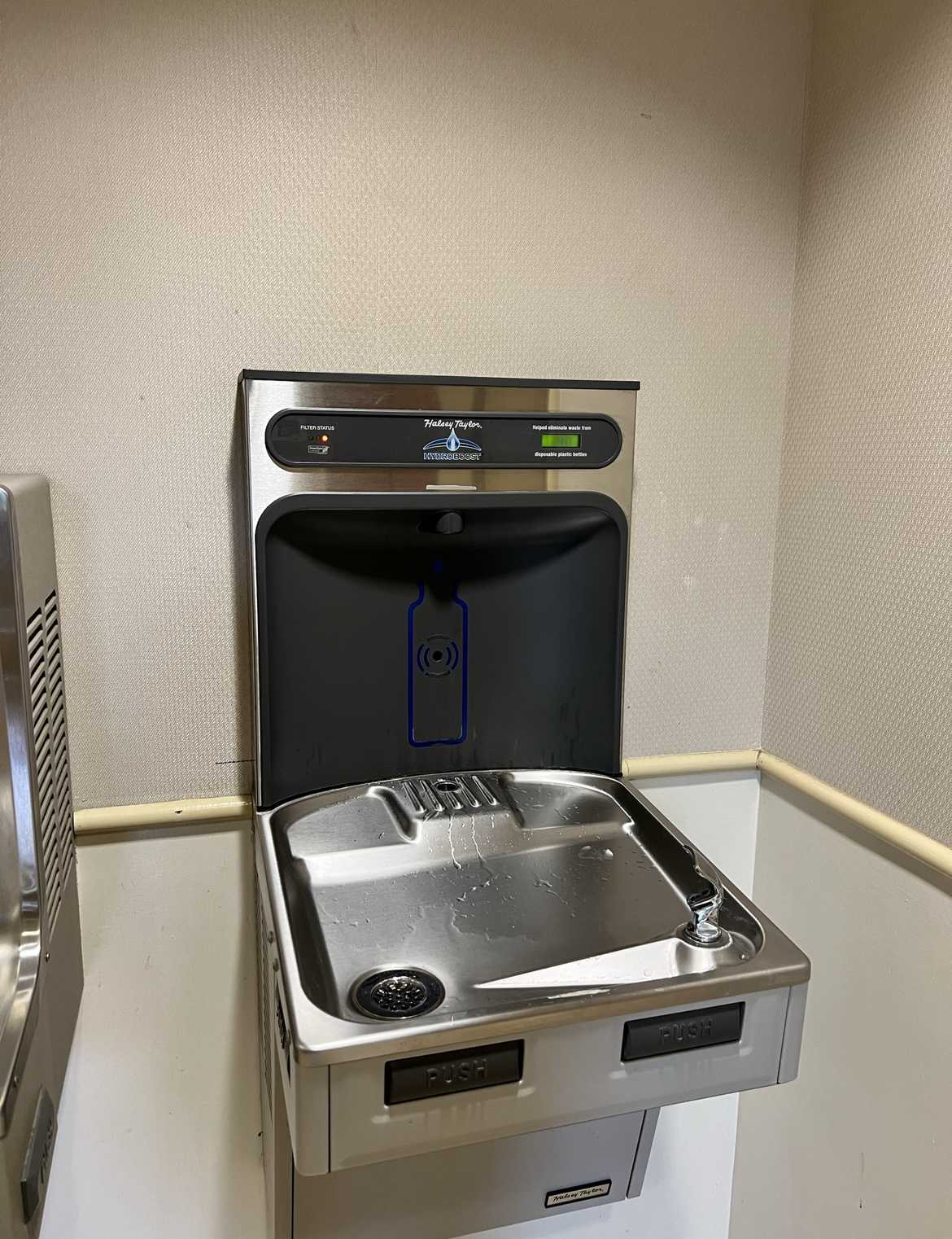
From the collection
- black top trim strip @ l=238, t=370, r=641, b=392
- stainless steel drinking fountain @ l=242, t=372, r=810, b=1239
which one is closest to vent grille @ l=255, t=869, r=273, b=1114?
stainless steel drinking fountain @ l=242, t=372, r=810, b=1239

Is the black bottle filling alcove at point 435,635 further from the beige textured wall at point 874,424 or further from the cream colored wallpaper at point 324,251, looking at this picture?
the beige textured wall at point 874,424

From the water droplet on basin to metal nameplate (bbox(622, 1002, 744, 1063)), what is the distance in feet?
0.87

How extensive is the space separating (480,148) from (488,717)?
0.76 meters

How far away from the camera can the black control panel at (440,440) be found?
3.51 ft

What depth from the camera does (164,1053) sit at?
1258mm

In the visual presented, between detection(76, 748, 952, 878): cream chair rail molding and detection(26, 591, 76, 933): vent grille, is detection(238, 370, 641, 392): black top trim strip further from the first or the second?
detection(76, 748, 952, 878): cream chair rail molding

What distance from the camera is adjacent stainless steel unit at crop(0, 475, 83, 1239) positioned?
0.86 m

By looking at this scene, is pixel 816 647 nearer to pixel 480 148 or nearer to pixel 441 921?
pixel 441 921

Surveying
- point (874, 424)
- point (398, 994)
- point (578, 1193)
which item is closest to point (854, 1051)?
point (578, 1193)

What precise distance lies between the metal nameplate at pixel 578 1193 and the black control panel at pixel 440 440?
38.4 inches

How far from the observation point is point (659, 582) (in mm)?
1358

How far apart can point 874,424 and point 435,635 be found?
0.66 metres

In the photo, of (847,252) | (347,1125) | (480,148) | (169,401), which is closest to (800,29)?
(847,252)

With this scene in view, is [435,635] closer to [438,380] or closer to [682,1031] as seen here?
[438,380]
